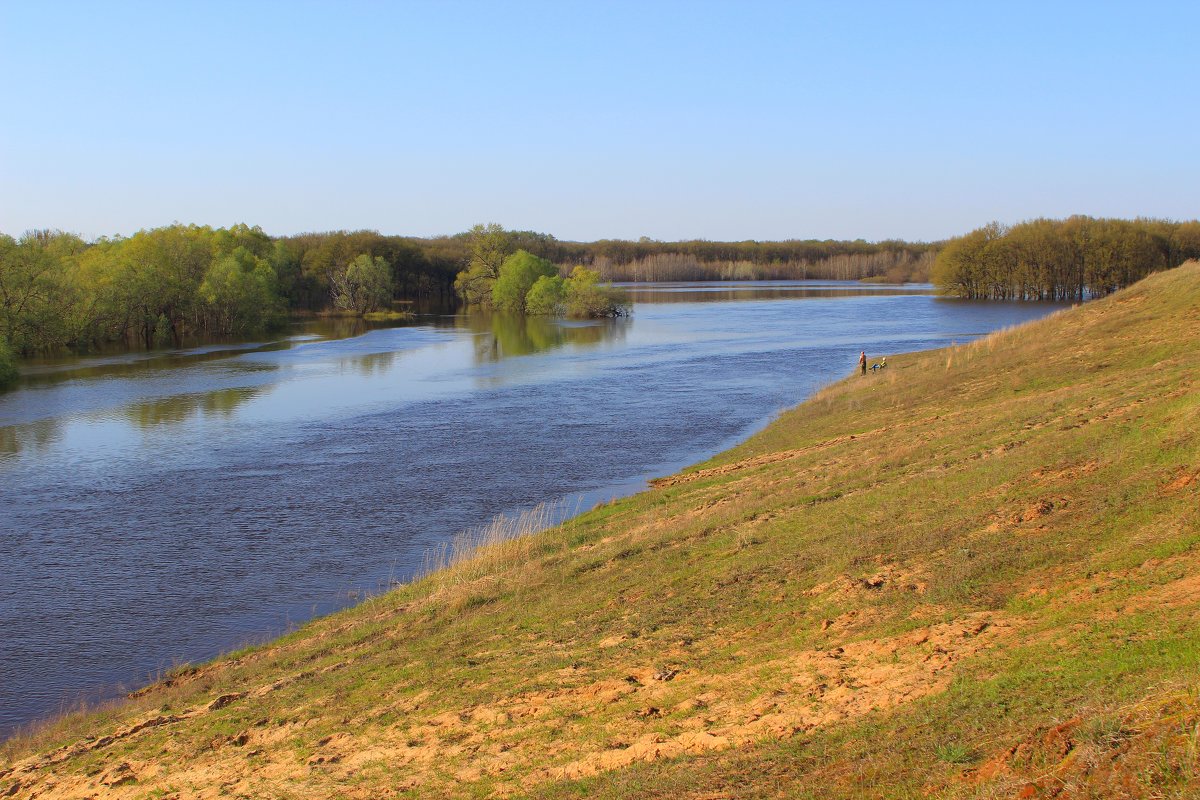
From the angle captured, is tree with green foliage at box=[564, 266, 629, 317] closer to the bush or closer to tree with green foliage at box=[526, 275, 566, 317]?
tree with green foliage at box=[526, 275, 566, 317]

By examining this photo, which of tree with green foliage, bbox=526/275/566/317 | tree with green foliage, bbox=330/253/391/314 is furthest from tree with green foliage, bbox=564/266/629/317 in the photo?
tree with green foliage, bbox=330/253/391/314

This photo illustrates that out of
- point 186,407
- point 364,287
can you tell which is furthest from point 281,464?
point 364,287

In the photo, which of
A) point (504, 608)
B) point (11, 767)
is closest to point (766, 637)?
point (504, 608)

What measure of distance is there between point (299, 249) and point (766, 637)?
12146cm

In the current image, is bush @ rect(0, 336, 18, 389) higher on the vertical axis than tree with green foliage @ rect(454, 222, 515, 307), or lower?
lower

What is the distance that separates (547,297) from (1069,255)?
167 feet

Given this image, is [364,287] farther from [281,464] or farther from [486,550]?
[486,550]

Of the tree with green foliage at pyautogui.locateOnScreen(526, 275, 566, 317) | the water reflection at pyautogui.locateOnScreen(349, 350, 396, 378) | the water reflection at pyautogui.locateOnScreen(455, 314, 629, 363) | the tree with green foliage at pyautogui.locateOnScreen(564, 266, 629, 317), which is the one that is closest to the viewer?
the water reflection at pyautogui.locateOnScreen(349, 350, 396, 378)

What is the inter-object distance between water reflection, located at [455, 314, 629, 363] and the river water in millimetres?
1270

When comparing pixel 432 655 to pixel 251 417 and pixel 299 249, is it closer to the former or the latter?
pixel 251 417

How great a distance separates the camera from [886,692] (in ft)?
22.9

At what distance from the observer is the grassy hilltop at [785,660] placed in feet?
19.2

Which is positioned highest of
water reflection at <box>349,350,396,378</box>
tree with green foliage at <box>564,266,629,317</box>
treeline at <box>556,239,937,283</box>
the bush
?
treeline at <box>556,239,937,283</box>

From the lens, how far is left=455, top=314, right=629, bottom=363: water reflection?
5797cm
